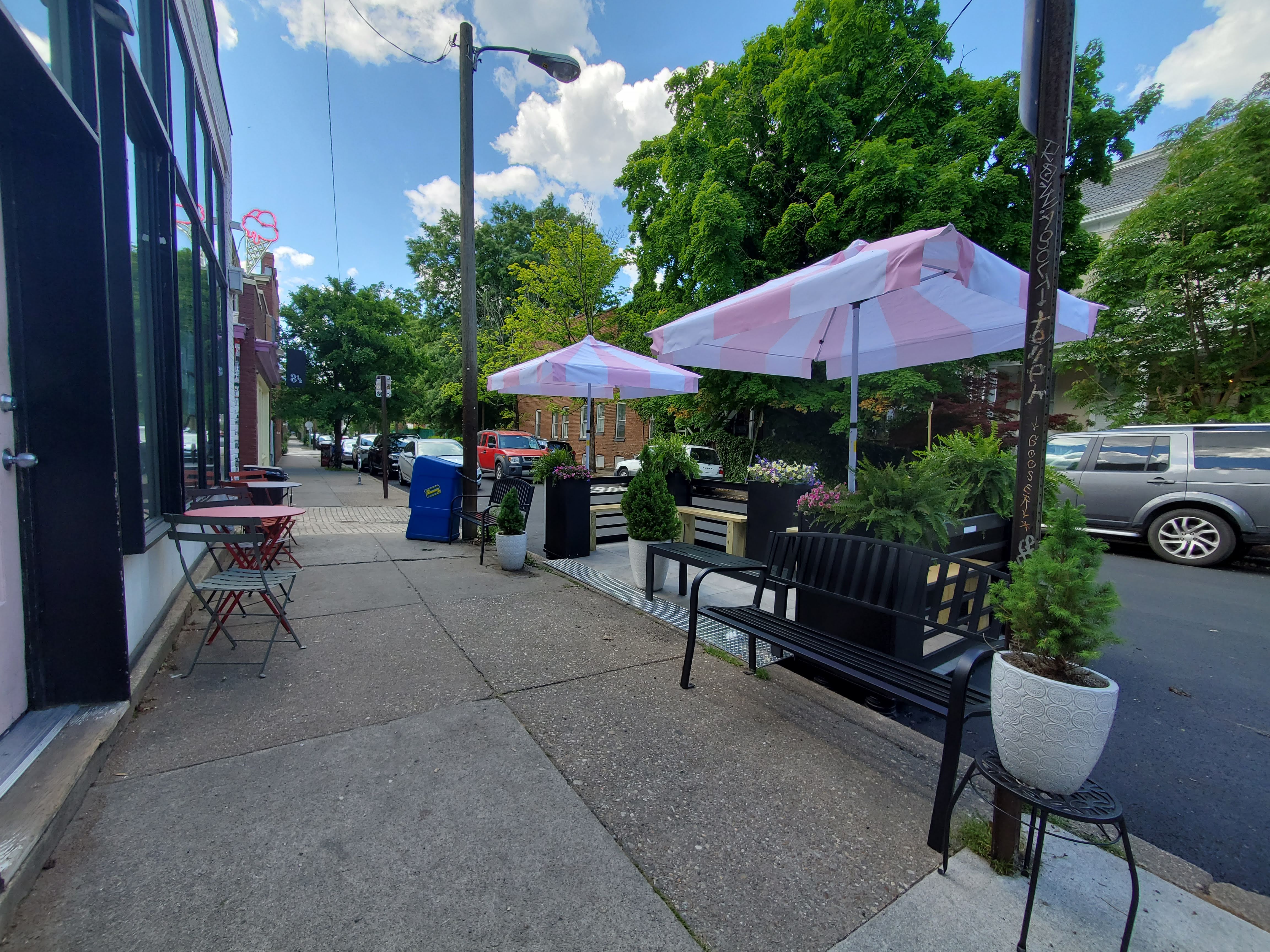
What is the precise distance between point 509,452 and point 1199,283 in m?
18.6

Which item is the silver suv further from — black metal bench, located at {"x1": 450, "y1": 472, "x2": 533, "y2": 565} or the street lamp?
the street lamp

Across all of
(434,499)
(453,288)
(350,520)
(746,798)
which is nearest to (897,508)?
(746,798)

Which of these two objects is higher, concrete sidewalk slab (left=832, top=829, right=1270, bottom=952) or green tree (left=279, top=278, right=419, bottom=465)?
green tree (left=279, top=278, right=419, bottom=465)

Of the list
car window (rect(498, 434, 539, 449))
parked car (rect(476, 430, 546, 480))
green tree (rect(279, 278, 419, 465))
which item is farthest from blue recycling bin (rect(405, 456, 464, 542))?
green tree (rect(279, 278, 419, 465))

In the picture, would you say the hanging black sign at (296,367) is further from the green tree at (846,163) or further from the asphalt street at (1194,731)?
the asphalt street at (1194,731)

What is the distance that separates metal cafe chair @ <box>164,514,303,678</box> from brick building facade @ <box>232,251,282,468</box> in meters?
8.51

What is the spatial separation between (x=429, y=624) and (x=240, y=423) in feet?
41.1

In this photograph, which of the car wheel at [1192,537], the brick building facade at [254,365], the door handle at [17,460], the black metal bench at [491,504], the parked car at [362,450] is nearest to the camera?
the door handle at [17,460]

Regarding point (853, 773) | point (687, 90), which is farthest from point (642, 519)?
point (687, 90)

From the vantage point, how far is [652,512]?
5.12 m

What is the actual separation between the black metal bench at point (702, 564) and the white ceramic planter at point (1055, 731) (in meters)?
1.58

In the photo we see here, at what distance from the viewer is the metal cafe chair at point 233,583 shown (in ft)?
10.3

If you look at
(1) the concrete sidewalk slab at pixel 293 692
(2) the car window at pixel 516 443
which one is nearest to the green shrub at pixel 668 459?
(1) the concrete sidewalk slab at pixel 293 692

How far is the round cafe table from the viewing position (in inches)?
142
